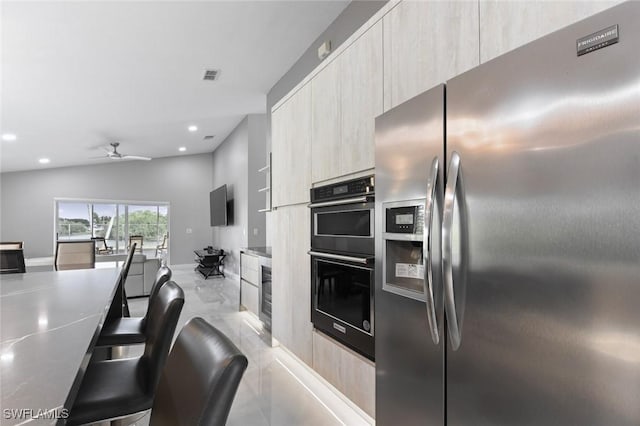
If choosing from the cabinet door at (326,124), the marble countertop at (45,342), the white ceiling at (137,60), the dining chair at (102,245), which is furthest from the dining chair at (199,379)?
the dining chair at (102,245)

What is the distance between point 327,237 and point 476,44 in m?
1.41

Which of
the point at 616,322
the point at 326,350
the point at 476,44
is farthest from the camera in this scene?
the point at 326,350

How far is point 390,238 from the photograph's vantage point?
4.90 feet

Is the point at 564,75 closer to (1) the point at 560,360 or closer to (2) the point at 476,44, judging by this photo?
(2) the point at 476,44

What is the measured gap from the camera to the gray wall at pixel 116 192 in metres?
8.67

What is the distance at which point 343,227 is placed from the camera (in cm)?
212

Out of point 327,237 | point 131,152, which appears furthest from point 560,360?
point 131,152

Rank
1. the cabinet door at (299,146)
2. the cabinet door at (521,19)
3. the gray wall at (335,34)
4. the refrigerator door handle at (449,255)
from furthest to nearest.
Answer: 1. the gray wall at (335,34)
2. the cabinet door at (299,146)
3. the refrigerator door handle at (449,255)
4. the cabinet door at (521,19)

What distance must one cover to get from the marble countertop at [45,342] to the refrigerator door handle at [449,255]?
1031 millimetres

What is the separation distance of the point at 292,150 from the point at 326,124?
60cm

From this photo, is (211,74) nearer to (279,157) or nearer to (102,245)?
(279,157)

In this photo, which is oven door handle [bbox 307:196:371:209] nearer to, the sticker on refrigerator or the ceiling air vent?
the sticker on refrigerator

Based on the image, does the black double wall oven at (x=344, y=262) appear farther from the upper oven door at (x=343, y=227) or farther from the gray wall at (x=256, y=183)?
the gray wall at (x=256, y=183)

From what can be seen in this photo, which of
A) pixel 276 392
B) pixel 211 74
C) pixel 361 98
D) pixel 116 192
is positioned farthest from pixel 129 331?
pixel 116 192
